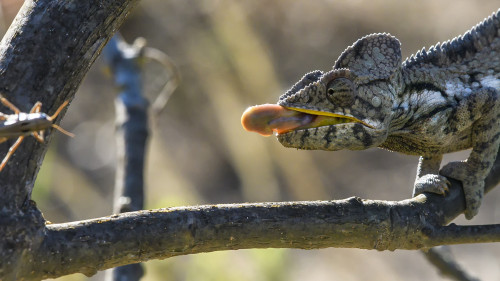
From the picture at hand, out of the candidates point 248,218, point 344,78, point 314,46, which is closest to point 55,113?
point 248,218

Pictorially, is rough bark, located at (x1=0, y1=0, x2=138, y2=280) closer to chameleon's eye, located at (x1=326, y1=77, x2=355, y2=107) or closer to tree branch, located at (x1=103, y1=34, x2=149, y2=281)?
chameleon's eye, located at (x1=326, y1=77, x2=355, y2=107)

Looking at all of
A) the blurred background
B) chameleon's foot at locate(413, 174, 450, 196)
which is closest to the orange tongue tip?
chameleon's foot at locate(413, 174, 450, 196)

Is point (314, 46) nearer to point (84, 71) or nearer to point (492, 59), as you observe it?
point (492, 59)

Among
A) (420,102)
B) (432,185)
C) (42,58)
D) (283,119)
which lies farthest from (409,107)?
(42,58)

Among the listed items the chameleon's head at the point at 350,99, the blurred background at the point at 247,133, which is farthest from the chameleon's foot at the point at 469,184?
the blurred background at the point at 247,133

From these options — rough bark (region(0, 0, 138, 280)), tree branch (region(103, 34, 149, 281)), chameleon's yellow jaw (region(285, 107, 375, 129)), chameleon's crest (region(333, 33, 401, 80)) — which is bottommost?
rough bark (region(0, 0, 138, 280))

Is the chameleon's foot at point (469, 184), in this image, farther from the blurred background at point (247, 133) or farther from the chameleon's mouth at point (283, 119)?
the blurred background at point (247, 133)
